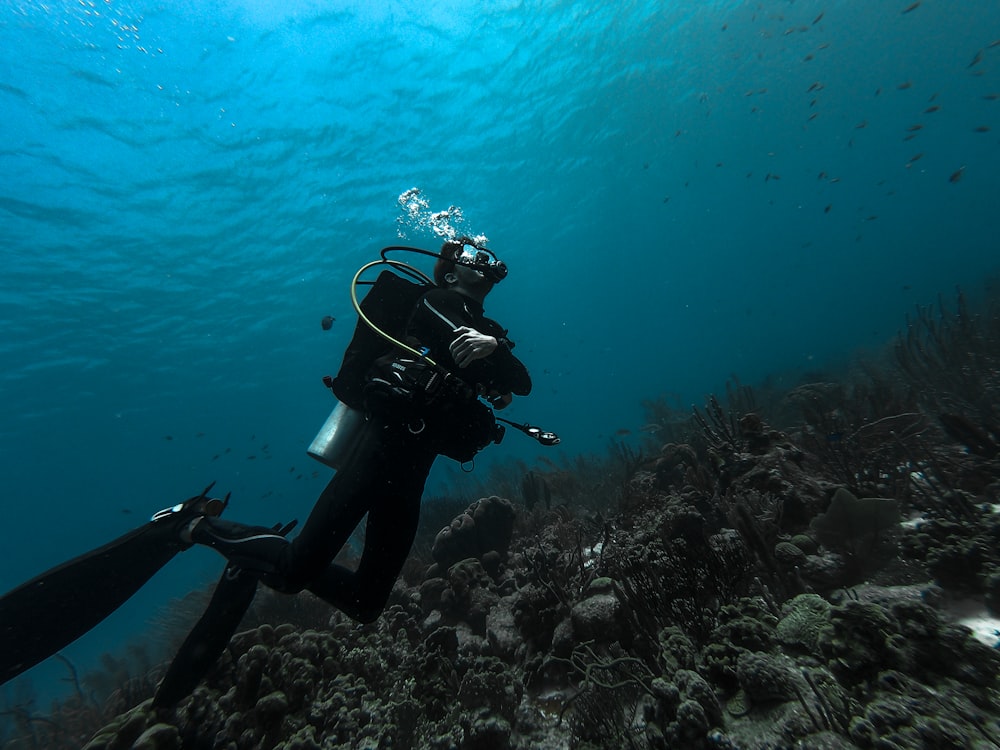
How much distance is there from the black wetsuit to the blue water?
50.2 ft

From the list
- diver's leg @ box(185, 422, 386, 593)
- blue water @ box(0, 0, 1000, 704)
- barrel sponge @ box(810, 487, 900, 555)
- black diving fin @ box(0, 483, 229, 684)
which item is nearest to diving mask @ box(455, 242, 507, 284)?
diver's leg @ box(185, 422, 386, 593)

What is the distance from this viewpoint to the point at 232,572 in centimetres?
357

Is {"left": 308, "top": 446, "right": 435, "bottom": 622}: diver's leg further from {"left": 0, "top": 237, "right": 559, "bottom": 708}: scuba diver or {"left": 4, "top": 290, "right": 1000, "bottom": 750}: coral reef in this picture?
{"left": 4, "top": 290, "right": 1000, "bottom": 750}: coral reef

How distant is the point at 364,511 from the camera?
3.28m

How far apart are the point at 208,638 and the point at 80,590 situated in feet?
4.84

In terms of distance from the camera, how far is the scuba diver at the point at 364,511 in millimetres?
3188

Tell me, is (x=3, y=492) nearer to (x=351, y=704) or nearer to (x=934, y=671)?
(x=351, y=704)

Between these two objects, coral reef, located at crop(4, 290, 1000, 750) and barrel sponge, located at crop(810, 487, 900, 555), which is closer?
coral reef, located at crop(4, 290, 1000, 750)

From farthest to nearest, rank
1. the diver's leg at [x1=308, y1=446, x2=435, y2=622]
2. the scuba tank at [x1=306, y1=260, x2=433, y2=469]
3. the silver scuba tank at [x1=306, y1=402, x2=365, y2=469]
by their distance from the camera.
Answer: the silver scuba tank at [x1=306, y1=402, x2=365, y2=469], the scuba tank at [x1=306, y1=260, x2=433, y2=469], the diver's leg at [x1=308, y1=446, x2=435, y2=622]

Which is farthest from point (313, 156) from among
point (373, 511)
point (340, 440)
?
point (373, 511)

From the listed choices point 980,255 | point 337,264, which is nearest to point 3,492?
point 337,264

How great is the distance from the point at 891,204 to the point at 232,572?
14010 cm

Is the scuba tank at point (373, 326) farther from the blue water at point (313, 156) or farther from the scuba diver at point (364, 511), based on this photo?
the blue water at point (313, 156)

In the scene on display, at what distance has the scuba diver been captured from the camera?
10.5 ft
